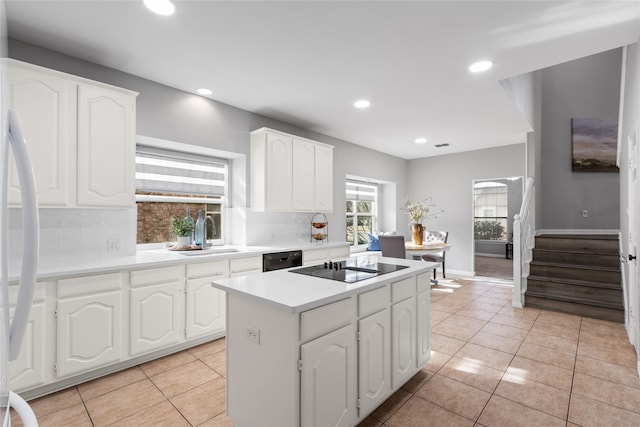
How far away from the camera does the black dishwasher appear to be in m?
3.56

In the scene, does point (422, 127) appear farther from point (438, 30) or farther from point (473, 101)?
point (438, 30)

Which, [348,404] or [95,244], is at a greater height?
[95,244]

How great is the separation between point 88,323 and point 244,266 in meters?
1.40

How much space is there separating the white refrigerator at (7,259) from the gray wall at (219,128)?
2427 millimetres

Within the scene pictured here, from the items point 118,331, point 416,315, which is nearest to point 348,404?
point 416,315

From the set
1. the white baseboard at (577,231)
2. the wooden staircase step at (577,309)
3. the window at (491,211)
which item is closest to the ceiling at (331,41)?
the wooden staircase step at (577,309)

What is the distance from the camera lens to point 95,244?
2.80m

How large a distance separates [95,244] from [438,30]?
3309 mm

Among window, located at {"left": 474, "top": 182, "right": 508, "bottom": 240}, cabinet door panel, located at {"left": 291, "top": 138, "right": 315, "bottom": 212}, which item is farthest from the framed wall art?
cabinet door panel, located at {"left": 291, "top": 138, "right": 315, "bottom": 212}

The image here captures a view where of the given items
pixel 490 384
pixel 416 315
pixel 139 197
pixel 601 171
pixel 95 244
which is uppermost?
pixel 601 171

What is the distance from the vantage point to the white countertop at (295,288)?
1.51 meters

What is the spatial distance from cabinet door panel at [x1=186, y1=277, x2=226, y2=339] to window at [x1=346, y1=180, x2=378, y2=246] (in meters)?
3.36

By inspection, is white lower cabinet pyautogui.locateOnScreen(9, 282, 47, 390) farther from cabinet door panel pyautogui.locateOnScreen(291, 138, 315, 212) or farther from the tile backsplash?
cabinet door panel pyautogui.locateOnScreen(291, 138, 315, 212)

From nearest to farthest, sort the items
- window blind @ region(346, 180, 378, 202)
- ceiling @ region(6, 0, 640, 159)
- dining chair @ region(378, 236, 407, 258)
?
ceiling @ region(6, 0, 640, 159)
dining chair @ region(378, 236, 407, 258)
window blind @ region(346, 180, 378, 202)
